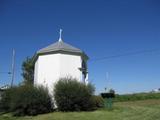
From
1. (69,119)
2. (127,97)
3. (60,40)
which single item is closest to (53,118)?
(69,119)

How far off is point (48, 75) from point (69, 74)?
2046 millimetres

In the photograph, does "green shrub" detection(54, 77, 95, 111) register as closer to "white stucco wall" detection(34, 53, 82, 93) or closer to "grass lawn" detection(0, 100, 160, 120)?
"grass lawn" detection(0, 100, 160, 120)

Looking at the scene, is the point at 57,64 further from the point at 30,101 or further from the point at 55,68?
the point at 30,101

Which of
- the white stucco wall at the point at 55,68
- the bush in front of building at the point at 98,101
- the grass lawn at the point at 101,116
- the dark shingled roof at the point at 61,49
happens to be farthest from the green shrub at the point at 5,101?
the bush in front of building at the point at 98,101

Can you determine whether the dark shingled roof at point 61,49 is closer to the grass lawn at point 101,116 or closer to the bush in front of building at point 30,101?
the bush in front of building at point 30,101

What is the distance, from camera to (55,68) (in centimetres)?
2439

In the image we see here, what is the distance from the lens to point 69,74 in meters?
24.5

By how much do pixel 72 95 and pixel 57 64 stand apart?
447 cm

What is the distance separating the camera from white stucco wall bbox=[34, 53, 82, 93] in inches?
957

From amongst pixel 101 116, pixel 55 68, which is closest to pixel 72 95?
pixel 101 116

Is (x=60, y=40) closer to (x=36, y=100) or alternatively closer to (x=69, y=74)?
(x=69, y=74)

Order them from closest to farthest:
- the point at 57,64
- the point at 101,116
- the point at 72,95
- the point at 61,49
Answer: the point at 101,116
the point at 72,95
the point at 57,64
the point at 61,49

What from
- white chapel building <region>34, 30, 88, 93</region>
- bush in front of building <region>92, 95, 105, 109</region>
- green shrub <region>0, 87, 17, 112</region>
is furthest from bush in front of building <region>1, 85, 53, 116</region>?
bush in front of building <region>92, 95, 105, 109</region>

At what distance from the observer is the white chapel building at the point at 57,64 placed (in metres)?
24.4
